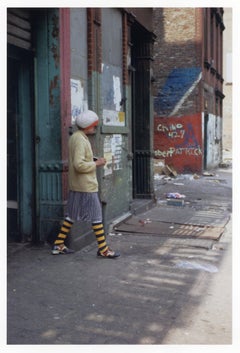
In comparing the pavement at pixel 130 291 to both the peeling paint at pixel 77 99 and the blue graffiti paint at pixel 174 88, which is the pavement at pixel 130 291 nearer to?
the peeling paint at pixel 77 99

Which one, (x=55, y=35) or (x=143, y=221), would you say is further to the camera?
(x=143, y=221)

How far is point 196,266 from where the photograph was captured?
5.80 m

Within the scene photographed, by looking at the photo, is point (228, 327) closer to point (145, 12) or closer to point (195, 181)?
point (145, 12)

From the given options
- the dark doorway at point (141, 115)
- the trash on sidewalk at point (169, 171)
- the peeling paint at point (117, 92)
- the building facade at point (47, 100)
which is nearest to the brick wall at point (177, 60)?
the trash on sidewalk at point (169, 171)

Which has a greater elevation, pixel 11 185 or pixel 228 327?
pixel 11 185

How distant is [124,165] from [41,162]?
2.68 m

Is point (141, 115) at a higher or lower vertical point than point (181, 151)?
higher

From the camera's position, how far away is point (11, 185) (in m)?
6.81

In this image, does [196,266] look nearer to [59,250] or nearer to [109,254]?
[109,254]

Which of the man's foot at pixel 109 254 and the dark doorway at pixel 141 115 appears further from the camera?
the dark doorway at pixel 141 115

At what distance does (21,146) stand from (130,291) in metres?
2.74

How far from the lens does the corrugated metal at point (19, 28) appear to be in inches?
229

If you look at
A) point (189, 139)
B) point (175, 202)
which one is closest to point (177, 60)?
point (189, 139)
